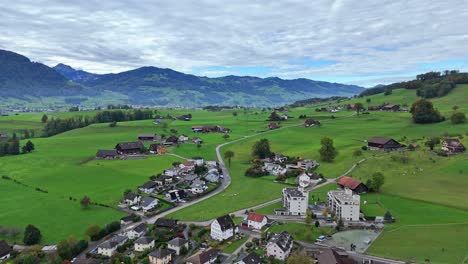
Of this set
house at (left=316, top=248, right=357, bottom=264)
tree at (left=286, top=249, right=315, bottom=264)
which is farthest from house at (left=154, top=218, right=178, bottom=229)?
house at (left=316, top=248, right=357, bottom=264)

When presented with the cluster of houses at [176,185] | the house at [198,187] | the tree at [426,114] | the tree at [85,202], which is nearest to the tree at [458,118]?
the tree at [426,114]

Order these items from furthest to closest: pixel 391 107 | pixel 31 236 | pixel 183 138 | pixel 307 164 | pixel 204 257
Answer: pixel 391 107
pixel 183 138
pixel 307 164
pixel 31 236
pixel 204 257

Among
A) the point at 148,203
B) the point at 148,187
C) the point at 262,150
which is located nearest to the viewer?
the point at 148,203

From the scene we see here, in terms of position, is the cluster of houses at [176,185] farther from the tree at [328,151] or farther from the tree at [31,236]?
the tree at [328,151]

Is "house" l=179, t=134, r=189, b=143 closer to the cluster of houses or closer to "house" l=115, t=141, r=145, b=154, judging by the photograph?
"house" l=115, t=141, r=145, b=154

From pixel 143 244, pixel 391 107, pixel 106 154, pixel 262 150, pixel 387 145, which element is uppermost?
pixel 391 107

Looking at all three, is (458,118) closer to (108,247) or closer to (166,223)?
(166,223)

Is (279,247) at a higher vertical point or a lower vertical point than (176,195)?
lower

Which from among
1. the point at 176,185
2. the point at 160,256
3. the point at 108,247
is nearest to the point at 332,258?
the point at 160,256

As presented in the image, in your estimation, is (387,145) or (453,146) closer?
(453,146)
